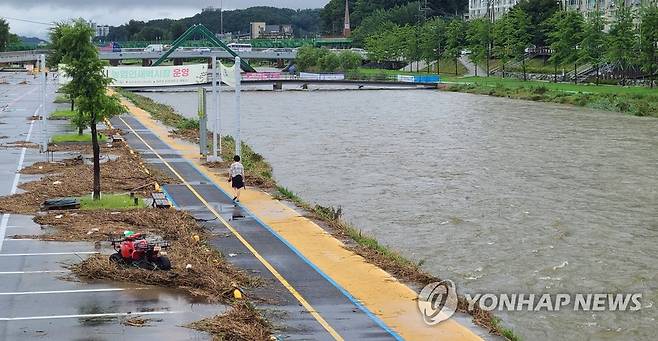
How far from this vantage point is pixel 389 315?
16.9m

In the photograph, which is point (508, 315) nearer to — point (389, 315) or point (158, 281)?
point (389, 315)

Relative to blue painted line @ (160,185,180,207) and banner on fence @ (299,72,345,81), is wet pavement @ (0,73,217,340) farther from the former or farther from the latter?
banner on fence @ (299,72,345,81)

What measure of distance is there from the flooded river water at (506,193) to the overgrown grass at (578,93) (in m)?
4.00

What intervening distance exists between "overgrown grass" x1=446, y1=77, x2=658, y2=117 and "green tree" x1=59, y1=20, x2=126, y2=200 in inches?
2028

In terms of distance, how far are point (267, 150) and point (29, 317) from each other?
1327 inches

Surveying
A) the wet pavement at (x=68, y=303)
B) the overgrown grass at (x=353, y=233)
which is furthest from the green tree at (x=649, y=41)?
the wet pavement at (x=68, y=303)

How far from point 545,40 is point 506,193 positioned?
305 ft

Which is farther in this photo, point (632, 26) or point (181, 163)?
point (632, 26)

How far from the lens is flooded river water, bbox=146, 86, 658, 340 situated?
21.9m

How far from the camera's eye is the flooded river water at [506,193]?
21.9 metres

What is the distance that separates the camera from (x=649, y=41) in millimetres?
90812

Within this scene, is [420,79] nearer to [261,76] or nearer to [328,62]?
[261,76]

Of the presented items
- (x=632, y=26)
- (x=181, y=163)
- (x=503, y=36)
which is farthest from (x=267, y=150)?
(x=503, y=36)

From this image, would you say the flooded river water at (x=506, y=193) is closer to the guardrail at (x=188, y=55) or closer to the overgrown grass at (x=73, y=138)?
the overgrown grass at (x=73, y=138)
